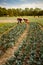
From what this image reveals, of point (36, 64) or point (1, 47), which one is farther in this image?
point (1, 47)

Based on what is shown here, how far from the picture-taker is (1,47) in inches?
387

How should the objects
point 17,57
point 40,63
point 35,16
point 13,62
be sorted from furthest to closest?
point 35,16, point 17,57, point 13,62, point 40,63

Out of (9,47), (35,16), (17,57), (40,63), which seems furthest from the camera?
(35,16)

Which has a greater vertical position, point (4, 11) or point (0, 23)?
point (4, 11)

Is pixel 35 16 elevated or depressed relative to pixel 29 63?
depressed

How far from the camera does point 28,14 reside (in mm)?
24984

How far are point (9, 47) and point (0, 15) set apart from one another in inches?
413

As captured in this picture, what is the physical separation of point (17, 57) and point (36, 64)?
3.63 ft

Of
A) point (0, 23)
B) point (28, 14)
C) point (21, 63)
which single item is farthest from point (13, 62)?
point (28, 14)

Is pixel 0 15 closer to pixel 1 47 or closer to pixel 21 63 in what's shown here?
pixel 1 47

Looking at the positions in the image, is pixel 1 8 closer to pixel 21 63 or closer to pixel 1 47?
pixel 1 47

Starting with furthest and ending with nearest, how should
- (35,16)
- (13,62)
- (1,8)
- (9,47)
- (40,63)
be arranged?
1. (35,16)
2. (1,8)
3. (9,47)
4. (13,62)
5. (40,63)

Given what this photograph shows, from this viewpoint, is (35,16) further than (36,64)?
Yes

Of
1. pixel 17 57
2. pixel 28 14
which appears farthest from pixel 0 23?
pixel 17 57
